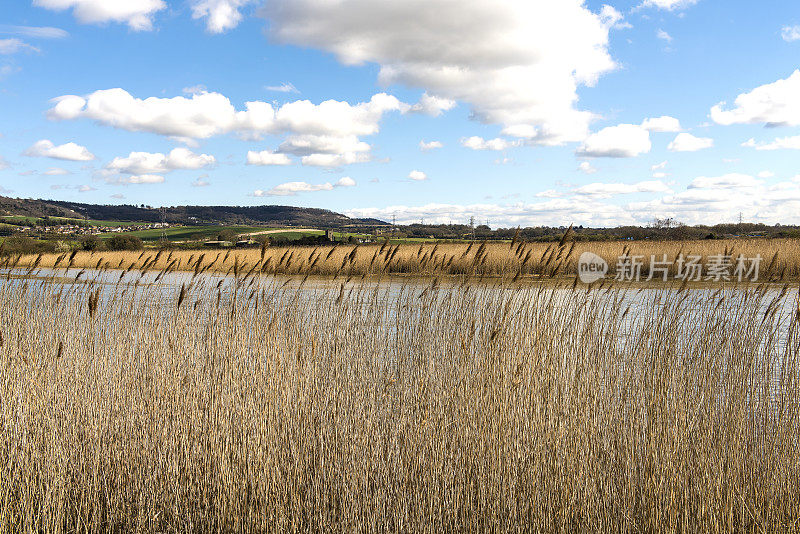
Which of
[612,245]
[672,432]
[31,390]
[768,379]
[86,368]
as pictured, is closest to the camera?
[672,432]

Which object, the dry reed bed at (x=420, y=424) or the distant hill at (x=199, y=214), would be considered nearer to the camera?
the dry reed bed at (x=420, y=424)

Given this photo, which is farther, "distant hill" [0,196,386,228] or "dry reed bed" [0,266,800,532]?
"distant hill" [0,196,386,228]

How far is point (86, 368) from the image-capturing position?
527 cm

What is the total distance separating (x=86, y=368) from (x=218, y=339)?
1.46m

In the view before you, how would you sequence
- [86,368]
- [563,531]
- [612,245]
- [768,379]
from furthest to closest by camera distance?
[612,245] → [86,368] → [768,379] → [563,531]

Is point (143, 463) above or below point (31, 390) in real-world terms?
below

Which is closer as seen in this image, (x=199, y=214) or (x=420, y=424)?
(x=420, y=424)

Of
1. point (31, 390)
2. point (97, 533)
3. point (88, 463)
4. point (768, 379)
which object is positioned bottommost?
point (97, 533)

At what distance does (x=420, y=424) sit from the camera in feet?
13.9

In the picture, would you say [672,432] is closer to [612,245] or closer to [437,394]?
[437,394]

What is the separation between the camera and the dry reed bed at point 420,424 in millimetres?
3875

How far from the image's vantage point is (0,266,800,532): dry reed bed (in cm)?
388

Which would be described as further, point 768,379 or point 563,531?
point 768,379

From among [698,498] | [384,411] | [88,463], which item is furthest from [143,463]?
[698,498]
